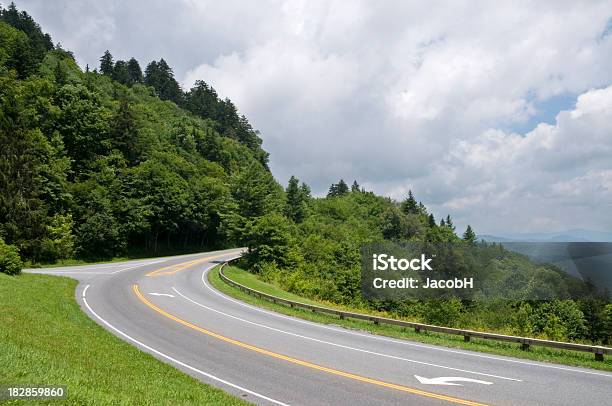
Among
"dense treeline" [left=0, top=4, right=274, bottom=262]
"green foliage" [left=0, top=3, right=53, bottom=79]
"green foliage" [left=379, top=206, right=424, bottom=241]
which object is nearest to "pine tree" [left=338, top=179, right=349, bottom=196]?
"green foliage" [left=379, top=206, right=424, bottom=241]

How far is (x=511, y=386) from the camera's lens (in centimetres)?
1215

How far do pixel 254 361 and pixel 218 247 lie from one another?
72722mm

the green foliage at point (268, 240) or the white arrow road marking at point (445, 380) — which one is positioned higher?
the green foliage at point (268, 240)

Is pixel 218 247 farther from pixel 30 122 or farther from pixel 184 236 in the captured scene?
pixel 30 122

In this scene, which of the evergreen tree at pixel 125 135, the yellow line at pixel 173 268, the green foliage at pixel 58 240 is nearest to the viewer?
the yellow line at pixel 173 268

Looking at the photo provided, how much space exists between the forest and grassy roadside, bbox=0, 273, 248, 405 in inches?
706

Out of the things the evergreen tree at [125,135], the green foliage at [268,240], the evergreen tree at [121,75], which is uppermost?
the evergreen tree at [121,75]

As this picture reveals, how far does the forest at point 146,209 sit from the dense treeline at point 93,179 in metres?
0.18

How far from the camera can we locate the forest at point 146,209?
46094mm

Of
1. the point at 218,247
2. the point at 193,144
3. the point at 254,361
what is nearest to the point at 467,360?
the point at 254,361

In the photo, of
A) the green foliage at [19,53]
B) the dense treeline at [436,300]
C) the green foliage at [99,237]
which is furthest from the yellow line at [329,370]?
the green foliage at [19,53]

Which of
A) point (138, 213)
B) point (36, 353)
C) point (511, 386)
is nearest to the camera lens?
point (36, 353)

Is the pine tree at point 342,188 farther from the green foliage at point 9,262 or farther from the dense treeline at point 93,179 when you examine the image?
the green foliage at point 9,262

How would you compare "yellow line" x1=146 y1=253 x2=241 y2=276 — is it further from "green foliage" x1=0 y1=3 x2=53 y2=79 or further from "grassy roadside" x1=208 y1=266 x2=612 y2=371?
"green foliage" x1=0 y1=3 x2=53 y2=79
